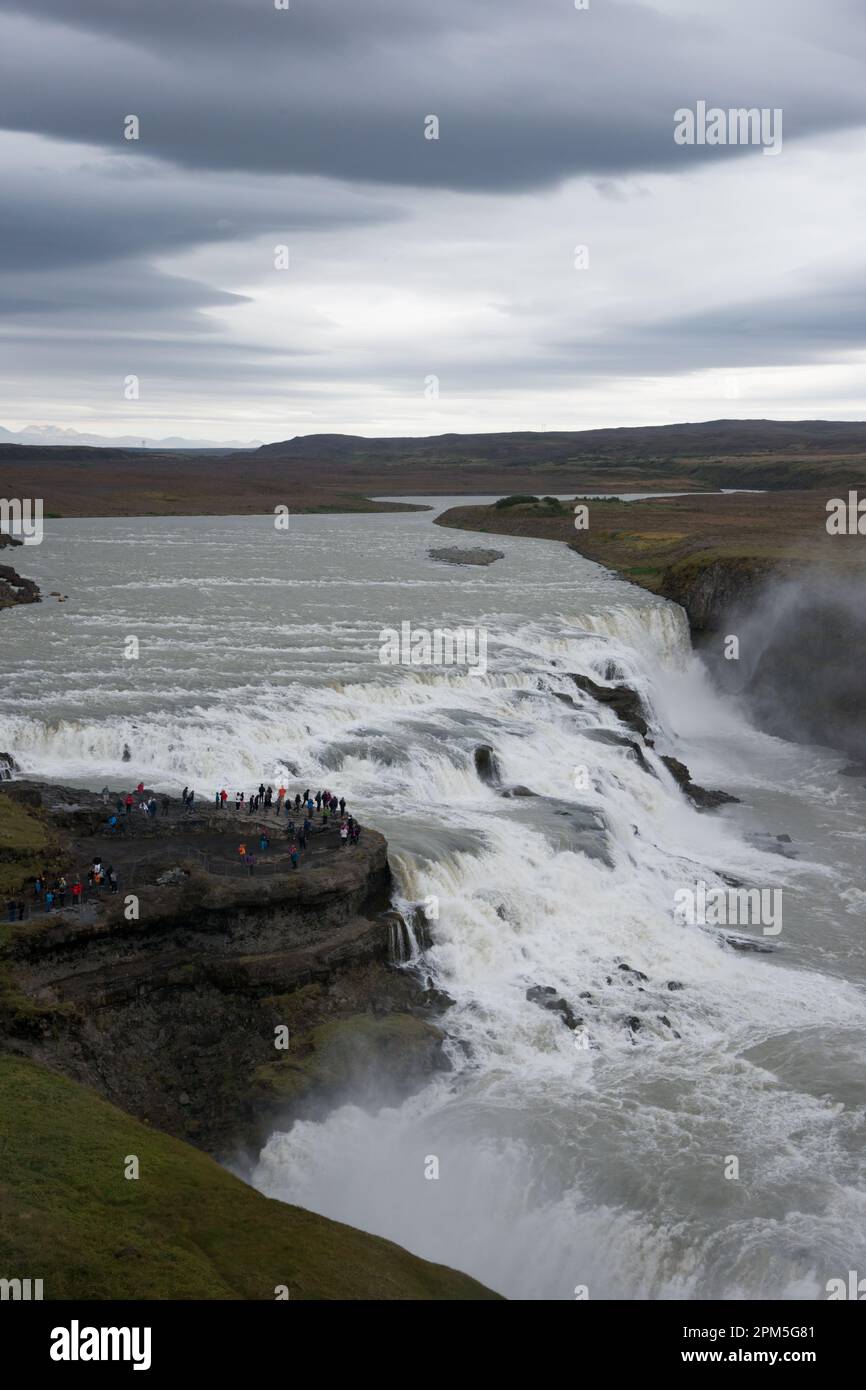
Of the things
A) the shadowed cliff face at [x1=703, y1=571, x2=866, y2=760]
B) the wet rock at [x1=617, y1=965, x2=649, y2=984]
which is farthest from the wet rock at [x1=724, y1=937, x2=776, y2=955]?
the shadowed cliff face at [x1=703, y1=571, x2=866, y2=760]

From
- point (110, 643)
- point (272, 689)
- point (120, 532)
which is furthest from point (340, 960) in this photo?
point (120, 532)

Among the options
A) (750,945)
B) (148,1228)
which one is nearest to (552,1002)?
(750,945)

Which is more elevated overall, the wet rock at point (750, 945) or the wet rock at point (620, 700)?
the wet rock at point (620, 700)

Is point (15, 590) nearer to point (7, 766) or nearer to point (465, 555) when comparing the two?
point (7, 766)

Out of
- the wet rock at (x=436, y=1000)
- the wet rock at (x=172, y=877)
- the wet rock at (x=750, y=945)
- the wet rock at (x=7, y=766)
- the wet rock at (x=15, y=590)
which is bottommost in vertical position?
the wet rock at (x=750, y=945)

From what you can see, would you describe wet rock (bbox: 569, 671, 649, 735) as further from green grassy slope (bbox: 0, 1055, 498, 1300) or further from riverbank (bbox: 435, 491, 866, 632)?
green grassy slope (bbox: 0, 1055, 498, 1300)

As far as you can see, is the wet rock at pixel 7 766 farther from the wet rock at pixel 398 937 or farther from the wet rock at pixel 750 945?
the wet rock at pixel 750 945

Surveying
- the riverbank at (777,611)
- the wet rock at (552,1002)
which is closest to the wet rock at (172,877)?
the wet rock at (552,1002)
